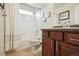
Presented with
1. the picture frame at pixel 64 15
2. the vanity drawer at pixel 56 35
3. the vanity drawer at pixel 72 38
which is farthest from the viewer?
the picture frame at pixel 64 15

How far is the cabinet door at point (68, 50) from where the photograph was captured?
2.76ft

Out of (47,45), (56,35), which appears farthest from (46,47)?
(56,35)

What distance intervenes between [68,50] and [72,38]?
0.39ft

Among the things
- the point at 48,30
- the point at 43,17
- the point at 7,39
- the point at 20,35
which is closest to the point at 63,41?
the point at 48,30

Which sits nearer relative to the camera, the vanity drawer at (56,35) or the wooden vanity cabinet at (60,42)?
the wooden vanity cabinet at (60,42)

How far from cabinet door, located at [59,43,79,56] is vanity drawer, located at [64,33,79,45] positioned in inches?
1.7

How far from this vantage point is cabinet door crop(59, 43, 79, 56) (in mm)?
840

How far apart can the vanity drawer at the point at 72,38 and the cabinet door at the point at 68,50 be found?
4 cm

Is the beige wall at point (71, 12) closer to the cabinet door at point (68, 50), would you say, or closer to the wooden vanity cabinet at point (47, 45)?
the wooden vanity cabinet at point (47, 45)

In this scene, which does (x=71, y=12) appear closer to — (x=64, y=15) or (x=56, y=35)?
(x=64, y=15)

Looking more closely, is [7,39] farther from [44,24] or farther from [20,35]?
[44,24]

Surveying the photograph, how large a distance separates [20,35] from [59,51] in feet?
1.42

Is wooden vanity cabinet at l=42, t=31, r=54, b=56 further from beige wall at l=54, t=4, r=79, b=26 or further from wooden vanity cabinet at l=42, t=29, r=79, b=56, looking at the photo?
beige wall at l=54, t=4, r=79, b=26

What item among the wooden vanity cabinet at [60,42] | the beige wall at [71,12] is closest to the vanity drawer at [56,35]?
the wooden vanity cabinet at [60,42]
